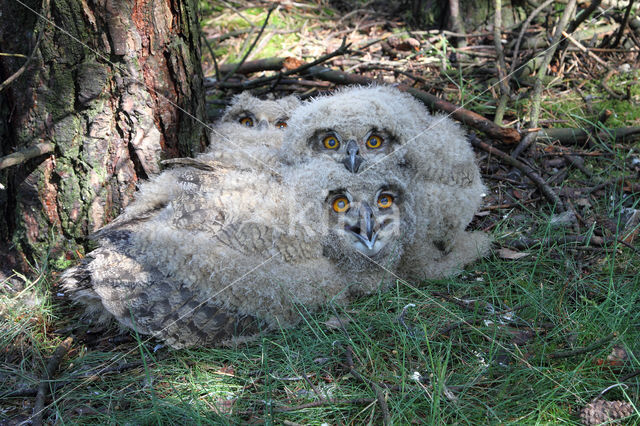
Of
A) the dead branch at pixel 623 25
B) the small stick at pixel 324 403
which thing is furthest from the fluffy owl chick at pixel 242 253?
the dead branch at pixel 623 25

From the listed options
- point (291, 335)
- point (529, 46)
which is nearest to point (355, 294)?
point (291, 335)

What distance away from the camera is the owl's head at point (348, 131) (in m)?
3.29

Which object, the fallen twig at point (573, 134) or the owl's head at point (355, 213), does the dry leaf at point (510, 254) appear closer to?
the owl's head at point (355, 213)

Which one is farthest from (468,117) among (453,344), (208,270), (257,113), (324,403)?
(324,403)

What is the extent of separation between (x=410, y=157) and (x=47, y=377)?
7.72ft

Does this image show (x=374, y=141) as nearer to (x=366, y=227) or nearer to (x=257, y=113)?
(x=366, y=227)

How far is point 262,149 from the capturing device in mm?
3648

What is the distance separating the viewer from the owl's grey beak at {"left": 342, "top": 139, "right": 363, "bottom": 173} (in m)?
3.11

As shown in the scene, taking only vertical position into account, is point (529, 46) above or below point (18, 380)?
above

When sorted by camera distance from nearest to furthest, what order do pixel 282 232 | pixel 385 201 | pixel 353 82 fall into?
pixel 282 232, pixel 385 201, pixel 353 82

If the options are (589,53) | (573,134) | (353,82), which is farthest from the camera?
(589,53)

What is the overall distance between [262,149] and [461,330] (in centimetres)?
177

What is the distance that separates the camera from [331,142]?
11.1 feet

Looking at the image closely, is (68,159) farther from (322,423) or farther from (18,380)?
(322,423)
